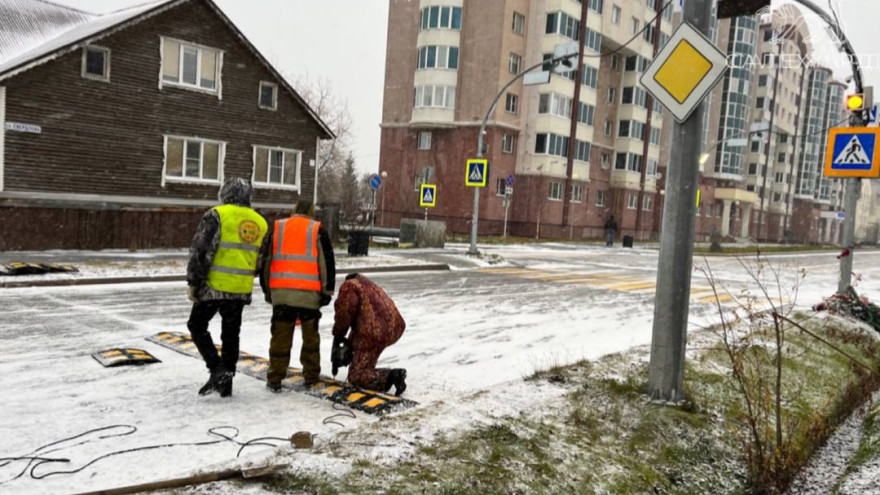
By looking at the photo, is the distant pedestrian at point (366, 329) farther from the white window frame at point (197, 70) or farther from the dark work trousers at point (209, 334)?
the white window frame at point (197, 70)

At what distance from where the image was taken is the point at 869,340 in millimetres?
9719

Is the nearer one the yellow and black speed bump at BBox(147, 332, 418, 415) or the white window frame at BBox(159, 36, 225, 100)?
the yellow and black speed bump at BBox(147, 332, 418, 415)

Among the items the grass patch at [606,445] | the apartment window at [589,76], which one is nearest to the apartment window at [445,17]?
the apartment window at [589,76]

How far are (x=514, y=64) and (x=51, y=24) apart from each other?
26.4 meters

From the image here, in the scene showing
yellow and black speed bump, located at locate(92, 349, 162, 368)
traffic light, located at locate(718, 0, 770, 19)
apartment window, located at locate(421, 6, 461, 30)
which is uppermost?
apartment window, located at locate(421, 6, 461, 30)

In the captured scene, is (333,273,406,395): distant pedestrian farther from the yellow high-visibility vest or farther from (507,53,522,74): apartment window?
(507,53,522,74): apartment window

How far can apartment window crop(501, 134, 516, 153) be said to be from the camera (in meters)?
41.6

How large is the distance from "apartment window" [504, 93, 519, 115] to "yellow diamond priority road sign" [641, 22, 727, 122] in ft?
121

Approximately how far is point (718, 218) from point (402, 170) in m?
40.5

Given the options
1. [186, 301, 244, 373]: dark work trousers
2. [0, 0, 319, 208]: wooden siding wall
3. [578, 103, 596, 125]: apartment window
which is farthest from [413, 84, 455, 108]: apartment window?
[186, 301, 244, 373]: dark work trousers

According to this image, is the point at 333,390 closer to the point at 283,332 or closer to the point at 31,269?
the point at 283,332

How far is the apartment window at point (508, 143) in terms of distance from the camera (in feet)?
136

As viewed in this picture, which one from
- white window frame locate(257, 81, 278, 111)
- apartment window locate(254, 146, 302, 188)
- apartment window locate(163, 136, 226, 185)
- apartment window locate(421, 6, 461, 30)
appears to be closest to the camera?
apartment window locate(163, 136, 226, 185)

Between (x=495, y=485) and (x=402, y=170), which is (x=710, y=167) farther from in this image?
(x=495, y=485)
